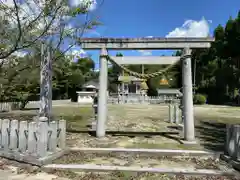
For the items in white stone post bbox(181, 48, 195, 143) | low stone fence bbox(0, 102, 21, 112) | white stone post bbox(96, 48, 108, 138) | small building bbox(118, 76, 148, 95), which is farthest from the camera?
small building bbox(118, 76, 148, 95)

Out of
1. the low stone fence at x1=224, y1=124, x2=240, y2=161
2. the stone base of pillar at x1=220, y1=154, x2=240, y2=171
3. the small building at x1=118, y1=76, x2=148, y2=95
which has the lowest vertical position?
the stone base of pillar at x1=220, y1=154, x2=240, y2=171

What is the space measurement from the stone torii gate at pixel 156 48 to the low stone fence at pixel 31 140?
2.05 meters

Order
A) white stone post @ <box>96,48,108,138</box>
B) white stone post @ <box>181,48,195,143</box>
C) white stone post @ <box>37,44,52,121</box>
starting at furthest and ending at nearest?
white stone post @ <box>37,44,52,121</box> → white stone post @ <box>96,48,108,138</box> → white stone post @ <box>181,48,195,143</box>

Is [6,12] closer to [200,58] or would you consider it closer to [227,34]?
[227,34]

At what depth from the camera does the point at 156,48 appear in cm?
679

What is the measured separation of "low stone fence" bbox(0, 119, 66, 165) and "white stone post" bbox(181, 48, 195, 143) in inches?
144

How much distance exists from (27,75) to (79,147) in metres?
Result: 7.24

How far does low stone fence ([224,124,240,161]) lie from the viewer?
4383 mm

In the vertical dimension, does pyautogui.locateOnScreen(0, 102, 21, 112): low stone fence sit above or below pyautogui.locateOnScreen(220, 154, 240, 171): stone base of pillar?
above

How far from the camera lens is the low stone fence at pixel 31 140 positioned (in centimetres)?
434

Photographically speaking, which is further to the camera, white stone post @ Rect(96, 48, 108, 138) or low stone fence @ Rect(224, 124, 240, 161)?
white stone post @ Rect(96, 48, 108, 138)

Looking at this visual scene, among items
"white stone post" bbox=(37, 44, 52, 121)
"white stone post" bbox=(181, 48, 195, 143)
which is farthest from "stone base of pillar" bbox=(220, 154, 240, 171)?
"white stone post" bbox=(37, 44, 52, 121)

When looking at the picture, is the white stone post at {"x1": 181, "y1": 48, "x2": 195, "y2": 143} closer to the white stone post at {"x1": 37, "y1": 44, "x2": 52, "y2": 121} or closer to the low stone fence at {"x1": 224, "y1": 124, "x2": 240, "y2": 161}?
the low stone fence at {"x1": 224, "y1": 124, "x2": 240, "y2": 161}

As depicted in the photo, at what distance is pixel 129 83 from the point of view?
3875 cm
